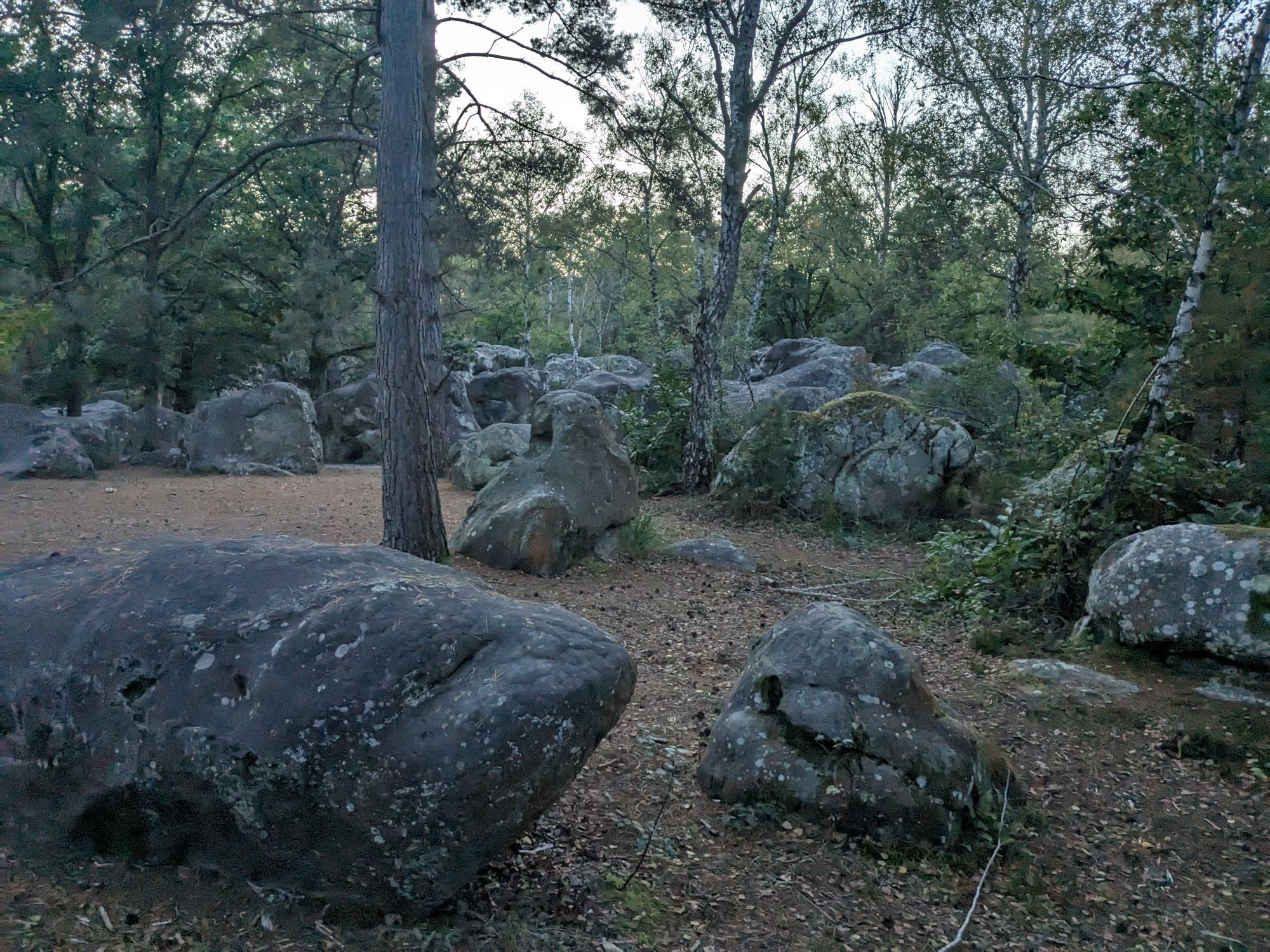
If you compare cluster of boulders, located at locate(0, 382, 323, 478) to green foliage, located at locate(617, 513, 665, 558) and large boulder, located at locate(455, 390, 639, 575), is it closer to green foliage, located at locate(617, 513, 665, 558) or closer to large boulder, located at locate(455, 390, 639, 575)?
large boulder, located at locate(455, 390, 639, 575)

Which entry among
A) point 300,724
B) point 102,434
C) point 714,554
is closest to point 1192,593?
point 714,554

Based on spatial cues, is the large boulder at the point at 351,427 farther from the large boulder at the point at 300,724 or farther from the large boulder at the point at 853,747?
the large boulder at the point at 300,724

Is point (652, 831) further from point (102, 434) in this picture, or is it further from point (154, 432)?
point (154, 432)

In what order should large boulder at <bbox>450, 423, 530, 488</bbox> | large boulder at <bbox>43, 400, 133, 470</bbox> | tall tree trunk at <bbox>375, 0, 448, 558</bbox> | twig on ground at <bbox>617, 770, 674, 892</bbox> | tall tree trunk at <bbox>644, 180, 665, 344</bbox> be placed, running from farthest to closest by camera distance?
1. tall tree trunk at <bbox>644, 180, 665, 344</bbox>
2. large boulder at <bbox>450, 423, 530, 488</bbox>
3. large boulder at <bbox>43, 400, 133, 470</bbox>
4. tall tree trunk at <bbox>375, 0, 448, 558</bbox>
5. twig on ground at <bbox>617, 770, 674, 892</bbox>

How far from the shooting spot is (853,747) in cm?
397

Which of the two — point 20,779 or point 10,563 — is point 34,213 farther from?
point 20,779

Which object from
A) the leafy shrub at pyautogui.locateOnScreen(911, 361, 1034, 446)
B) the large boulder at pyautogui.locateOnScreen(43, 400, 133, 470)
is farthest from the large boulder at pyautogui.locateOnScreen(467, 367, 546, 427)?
the leafy shrub at pyautogui.locateOnScreen(911, 361, 1034, 446)

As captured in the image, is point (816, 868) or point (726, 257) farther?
point (726, 257)

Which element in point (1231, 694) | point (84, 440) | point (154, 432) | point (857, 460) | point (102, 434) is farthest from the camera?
point (154, 432)

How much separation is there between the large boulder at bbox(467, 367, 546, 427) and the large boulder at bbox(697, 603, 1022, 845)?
19221mm

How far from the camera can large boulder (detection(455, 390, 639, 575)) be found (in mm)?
8367

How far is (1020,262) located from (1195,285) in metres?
13.1

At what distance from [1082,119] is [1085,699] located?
4.90 m

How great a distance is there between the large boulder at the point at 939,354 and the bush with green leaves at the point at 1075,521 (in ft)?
50.4
